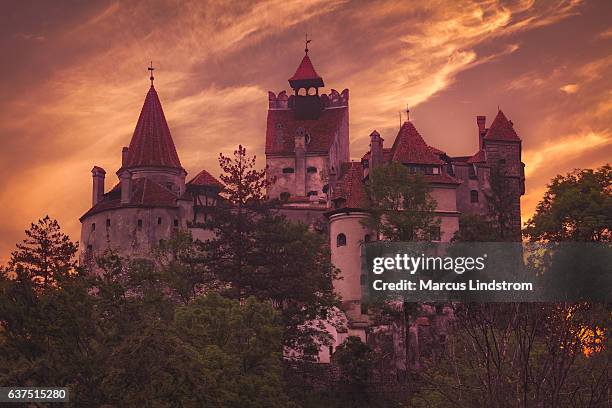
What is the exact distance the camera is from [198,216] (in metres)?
79.8

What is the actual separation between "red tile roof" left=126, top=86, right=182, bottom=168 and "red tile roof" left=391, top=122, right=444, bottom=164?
25.7 metres

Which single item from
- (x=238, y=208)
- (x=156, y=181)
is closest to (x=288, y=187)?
(x=156, y=181)

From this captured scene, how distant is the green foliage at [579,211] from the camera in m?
48.7

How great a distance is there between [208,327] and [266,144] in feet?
162

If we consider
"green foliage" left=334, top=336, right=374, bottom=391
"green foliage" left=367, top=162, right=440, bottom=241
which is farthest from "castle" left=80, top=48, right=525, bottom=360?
"green foliage" left=334, top=336, right=374, bottom=391

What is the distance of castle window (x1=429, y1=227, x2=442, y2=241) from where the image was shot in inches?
2285

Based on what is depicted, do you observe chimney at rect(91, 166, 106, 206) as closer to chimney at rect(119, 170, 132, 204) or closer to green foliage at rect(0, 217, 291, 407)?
chimney at rect(119, 170, 132, 204)

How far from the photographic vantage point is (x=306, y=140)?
88438mm

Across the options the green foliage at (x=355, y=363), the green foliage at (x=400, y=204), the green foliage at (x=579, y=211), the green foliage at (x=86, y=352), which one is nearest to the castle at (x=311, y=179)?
the green foliage at (x=400, y=204)

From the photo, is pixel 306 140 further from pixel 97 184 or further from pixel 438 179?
pixel 438 179

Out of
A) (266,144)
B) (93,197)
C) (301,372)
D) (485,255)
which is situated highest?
(266,144)

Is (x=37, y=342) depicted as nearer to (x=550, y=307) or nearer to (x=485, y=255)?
(x=485, y=255)

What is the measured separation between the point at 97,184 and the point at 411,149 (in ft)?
101

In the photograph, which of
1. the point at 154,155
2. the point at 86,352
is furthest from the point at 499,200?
the point at 86,352
